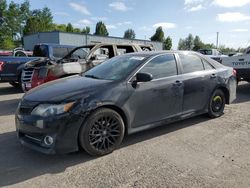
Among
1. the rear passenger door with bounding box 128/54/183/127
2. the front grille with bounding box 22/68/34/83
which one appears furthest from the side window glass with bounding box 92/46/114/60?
the rear passenger door with bounding box 128/54/183/127

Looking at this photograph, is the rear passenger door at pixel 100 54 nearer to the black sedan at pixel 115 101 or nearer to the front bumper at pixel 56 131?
the black sedan at pixel 115 101

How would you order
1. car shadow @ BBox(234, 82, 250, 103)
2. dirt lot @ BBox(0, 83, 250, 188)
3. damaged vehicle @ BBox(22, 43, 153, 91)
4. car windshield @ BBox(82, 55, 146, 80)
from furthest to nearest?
car shadow @ BBox(234, 82, 250, 103)
damaged vehicle @ BBox(22, 43, 153, 91)
car windshield @ BBox(82, 55, 146, 80)
dirt lot @ BBox(0, 83, 250, 188)

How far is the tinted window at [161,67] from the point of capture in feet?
16.0

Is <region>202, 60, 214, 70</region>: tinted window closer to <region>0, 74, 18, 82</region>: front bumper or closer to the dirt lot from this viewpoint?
the dirt lot

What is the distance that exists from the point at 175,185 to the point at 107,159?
45.5 inches

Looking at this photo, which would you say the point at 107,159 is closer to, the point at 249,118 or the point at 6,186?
the point at 6,186

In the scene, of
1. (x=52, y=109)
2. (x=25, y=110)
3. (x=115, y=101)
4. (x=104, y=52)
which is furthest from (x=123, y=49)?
(x=52, y=109)

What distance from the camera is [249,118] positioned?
245 inches

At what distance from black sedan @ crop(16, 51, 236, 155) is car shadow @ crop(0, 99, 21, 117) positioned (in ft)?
8.89

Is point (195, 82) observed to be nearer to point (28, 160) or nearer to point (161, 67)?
point (161, 67)

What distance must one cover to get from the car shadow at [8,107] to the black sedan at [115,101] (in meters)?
2.71

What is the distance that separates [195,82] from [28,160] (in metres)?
3.37

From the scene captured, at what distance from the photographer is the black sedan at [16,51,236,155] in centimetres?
384

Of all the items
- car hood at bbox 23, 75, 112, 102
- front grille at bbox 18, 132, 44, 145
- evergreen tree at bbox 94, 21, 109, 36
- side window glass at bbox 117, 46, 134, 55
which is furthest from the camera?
evergreen tree at bbox 94, 21, 109, 36
